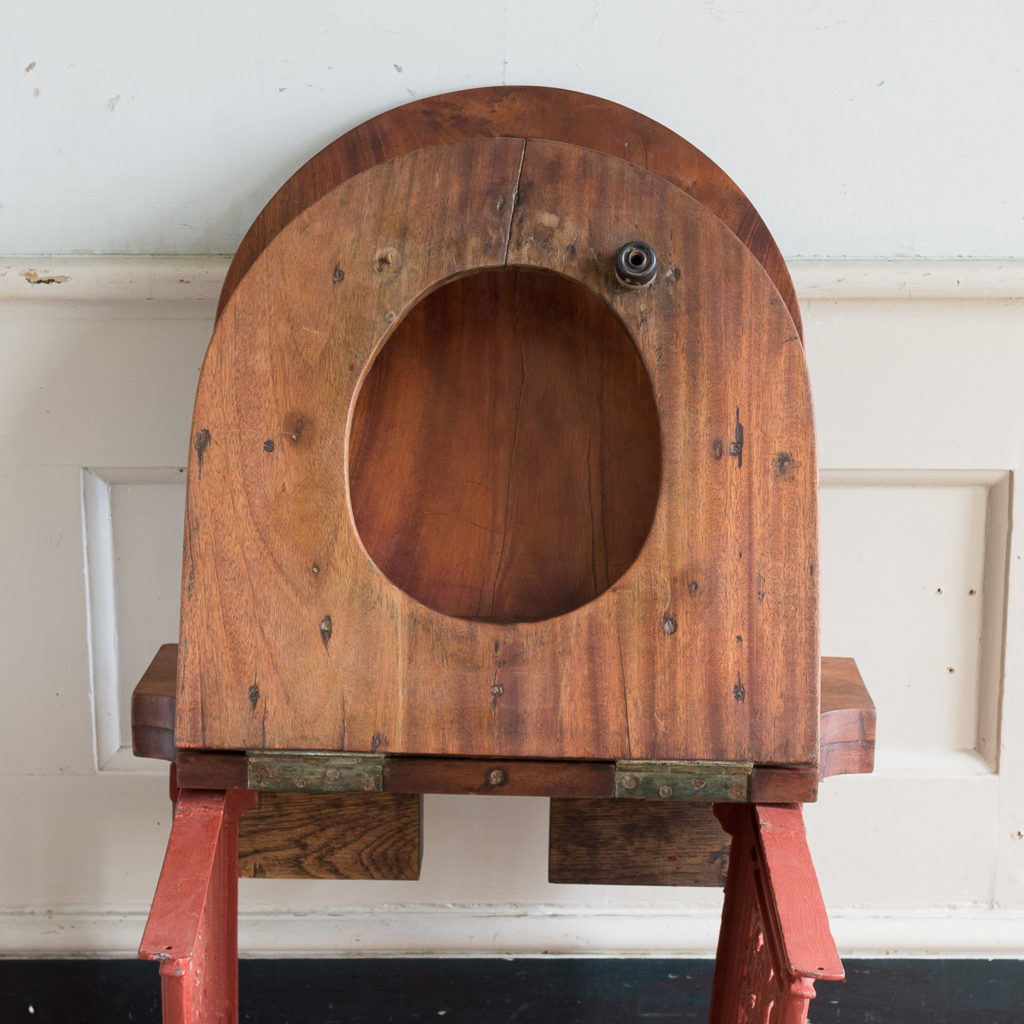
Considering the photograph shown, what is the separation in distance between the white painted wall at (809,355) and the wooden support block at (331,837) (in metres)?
0.09

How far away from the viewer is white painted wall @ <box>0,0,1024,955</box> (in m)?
0.82

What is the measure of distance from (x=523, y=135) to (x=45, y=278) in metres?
0.43

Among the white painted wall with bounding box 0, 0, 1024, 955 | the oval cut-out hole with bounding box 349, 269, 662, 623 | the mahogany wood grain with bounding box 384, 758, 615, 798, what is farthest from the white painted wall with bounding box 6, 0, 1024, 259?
the mahogany wood grain with bounding box 384, 758, 615, 798

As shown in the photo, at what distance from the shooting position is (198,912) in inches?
23.6

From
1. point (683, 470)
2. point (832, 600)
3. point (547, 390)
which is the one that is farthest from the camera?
point (832, 600)

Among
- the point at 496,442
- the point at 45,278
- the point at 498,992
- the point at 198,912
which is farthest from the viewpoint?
the point at 498,992

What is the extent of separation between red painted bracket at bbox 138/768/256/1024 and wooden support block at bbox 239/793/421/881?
11 centimetres

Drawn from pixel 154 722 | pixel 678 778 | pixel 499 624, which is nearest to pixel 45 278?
pixel 154 722

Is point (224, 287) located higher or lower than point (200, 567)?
higher

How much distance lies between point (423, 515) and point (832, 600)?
1.39ft

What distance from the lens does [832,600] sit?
921 mm

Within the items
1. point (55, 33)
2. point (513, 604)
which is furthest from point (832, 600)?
point (55, 33)

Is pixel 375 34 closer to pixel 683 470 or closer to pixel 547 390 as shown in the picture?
pixel 547 390

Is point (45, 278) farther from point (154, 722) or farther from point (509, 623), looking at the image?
point (509, 623)
